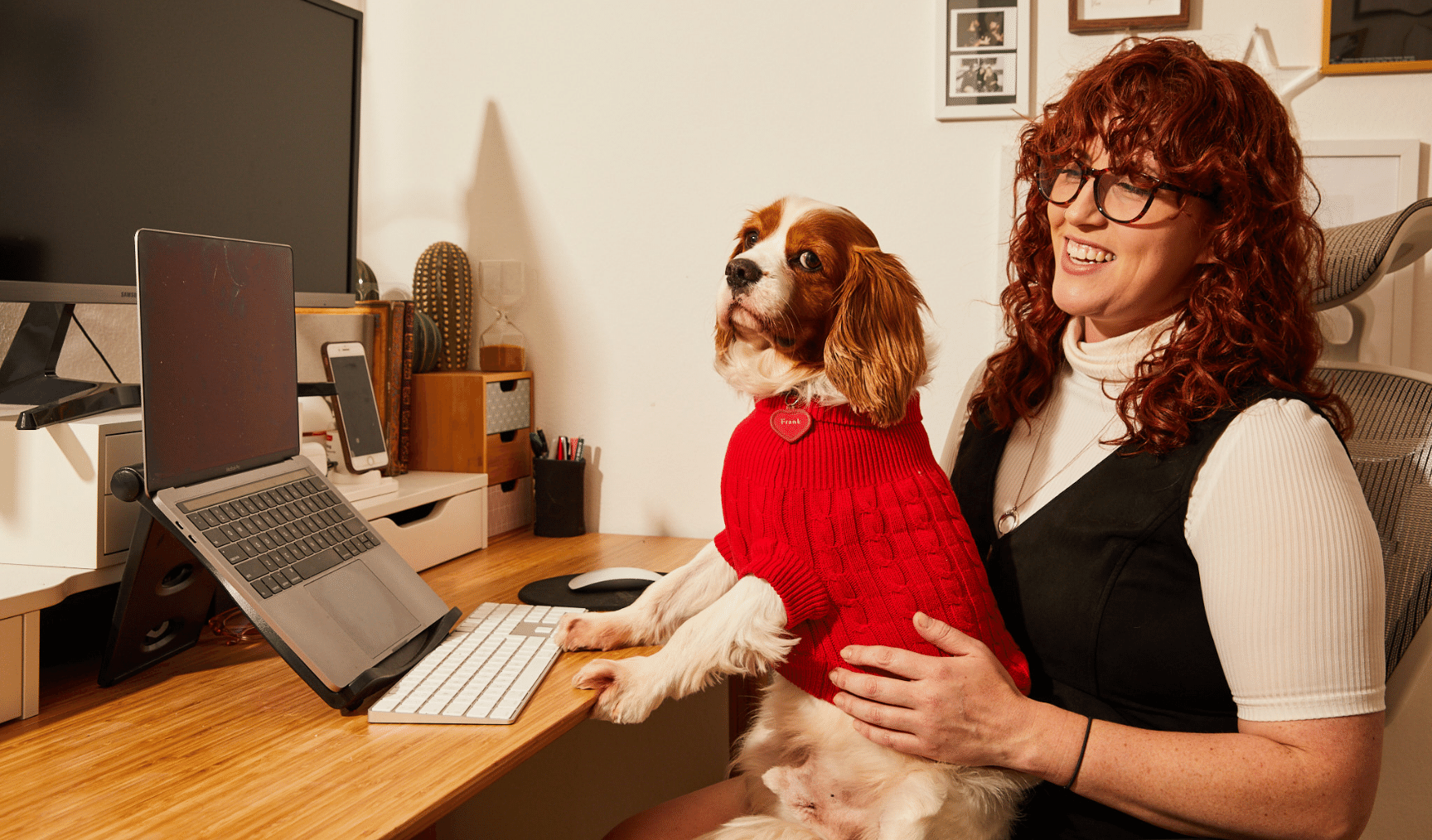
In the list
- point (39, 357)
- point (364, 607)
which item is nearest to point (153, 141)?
point (39, 357)

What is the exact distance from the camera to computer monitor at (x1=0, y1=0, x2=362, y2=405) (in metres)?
1.16

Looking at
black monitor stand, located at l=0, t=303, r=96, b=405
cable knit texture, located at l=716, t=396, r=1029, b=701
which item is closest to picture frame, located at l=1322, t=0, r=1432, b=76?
cable knit texture, located at l=716, t=396, r=1029, b=701

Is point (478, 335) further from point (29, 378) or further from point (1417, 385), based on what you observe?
point (1417, 385)

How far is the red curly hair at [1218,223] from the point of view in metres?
1.00

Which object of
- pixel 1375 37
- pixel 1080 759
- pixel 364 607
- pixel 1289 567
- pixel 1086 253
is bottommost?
pixel 1080 759

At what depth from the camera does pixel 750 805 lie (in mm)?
1225

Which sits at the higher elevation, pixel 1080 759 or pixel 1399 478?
pixel 1399 478

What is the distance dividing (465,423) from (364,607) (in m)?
0.87

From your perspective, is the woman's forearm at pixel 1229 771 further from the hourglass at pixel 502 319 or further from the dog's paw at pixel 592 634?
the hourglass at pixel 502 319

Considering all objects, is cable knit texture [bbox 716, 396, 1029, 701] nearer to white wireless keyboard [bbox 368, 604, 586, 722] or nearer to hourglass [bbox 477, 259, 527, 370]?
white wireless keyboard [bbox 368, 604, 586, 722]

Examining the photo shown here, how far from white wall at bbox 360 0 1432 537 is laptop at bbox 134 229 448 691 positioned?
Result: 858mm

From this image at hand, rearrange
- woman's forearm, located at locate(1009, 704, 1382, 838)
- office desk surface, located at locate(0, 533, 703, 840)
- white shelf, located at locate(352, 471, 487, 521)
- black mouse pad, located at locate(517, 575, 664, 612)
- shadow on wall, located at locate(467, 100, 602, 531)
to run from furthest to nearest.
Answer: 1. shadow on wall, located at locate(467, 100, 602, 531)
2. white shelf, located at locate(352, 471, 487, 521)
3. black mouse pad, located at locate(517, 575, 664, 612)
4. woman's forearm, located at locate(1009, 704, 1382, 838)
5. office desk surface, located at locate(0, 533, 703, 840)

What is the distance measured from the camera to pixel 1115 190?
41.3 inches

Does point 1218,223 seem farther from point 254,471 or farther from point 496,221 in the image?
point 496,221
